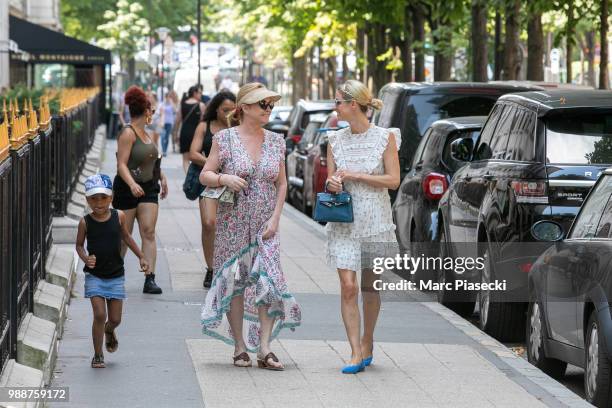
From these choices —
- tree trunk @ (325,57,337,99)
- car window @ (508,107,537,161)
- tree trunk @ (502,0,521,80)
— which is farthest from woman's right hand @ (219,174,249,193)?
tree trunk @ (325,57,337,99)

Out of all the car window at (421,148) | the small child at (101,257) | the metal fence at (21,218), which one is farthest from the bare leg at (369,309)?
the car window at (421,148)

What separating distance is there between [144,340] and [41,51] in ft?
103

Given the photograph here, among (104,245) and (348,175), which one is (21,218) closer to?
(104,245)

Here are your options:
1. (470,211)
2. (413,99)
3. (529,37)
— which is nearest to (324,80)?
(529,37)

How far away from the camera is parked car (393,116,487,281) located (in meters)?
14.6

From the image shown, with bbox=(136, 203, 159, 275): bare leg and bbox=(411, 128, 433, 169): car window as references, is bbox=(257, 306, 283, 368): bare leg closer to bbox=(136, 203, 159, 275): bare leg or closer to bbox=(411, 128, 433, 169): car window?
bbox=(136, 203, 159, 275): bare leg

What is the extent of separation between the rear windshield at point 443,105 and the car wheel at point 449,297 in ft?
11.6

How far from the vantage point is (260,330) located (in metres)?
9.30

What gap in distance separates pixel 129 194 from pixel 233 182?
4020 mm

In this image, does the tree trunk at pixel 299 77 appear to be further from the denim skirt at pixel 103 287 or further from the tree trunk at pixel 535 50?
the denim skirt at pixel 103 287

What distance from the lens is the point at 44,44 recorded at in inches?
1608

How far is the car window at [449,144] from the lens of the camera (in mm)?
14695

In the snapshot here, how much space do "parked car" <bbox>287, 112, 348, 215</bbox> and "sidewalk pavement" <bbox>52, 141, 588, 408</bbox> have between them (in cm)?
1016

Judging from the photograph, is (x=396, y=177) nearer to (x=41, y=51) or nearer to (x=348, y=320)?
(x=348, y=320)
